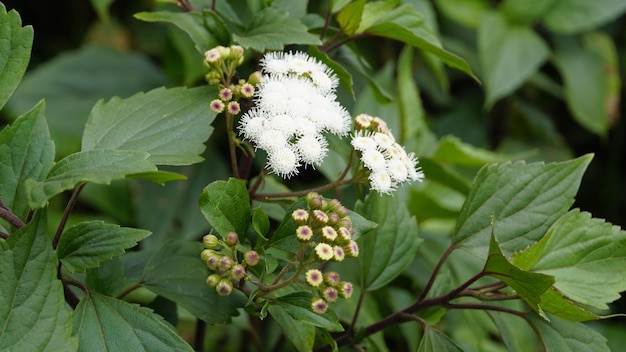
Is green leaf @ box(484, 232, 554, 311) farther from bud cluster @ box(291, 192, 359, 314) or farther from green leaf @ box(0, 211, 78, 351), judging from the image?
green leaf @ box(0, 211, 78, 351)

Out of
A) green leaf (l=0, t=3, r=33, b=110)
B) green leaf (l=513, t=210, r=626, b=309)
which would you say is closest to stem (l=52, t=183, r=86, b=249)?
green leaf (l=0, t=3, r=33, b=110)

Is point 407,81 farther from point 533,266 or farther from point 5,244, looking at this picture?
point 5,244

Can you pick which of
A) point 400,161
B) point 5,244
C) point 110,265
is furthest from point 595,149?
point 5,244

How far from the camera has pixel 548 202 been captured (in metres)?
0.90

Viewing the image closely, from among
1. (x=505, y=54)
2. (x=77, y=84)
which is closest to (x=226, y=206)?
(x=77, y=84)

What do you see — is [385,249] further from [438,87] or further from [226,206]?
[438,87]

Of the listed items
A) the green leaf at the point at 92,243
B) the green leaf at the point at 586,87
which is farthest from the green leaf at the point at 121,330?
the green leaf at the point at 586,87

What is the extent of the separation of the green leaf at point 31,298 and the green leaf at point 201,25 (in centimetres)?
31

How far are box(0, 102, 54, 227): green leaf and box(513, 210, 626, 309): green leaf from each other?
58cm

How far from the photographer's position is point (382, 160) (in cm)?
81

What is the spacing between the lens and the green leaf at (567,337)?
84cm

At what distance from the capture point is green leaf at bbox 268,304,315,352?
0.83 metres

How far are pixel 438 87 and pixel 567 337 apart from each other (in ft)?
4.77

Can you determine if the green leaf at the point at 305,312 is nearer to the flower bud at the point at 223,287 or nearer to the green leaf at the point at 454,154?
the flower bud at the point at 223,287
